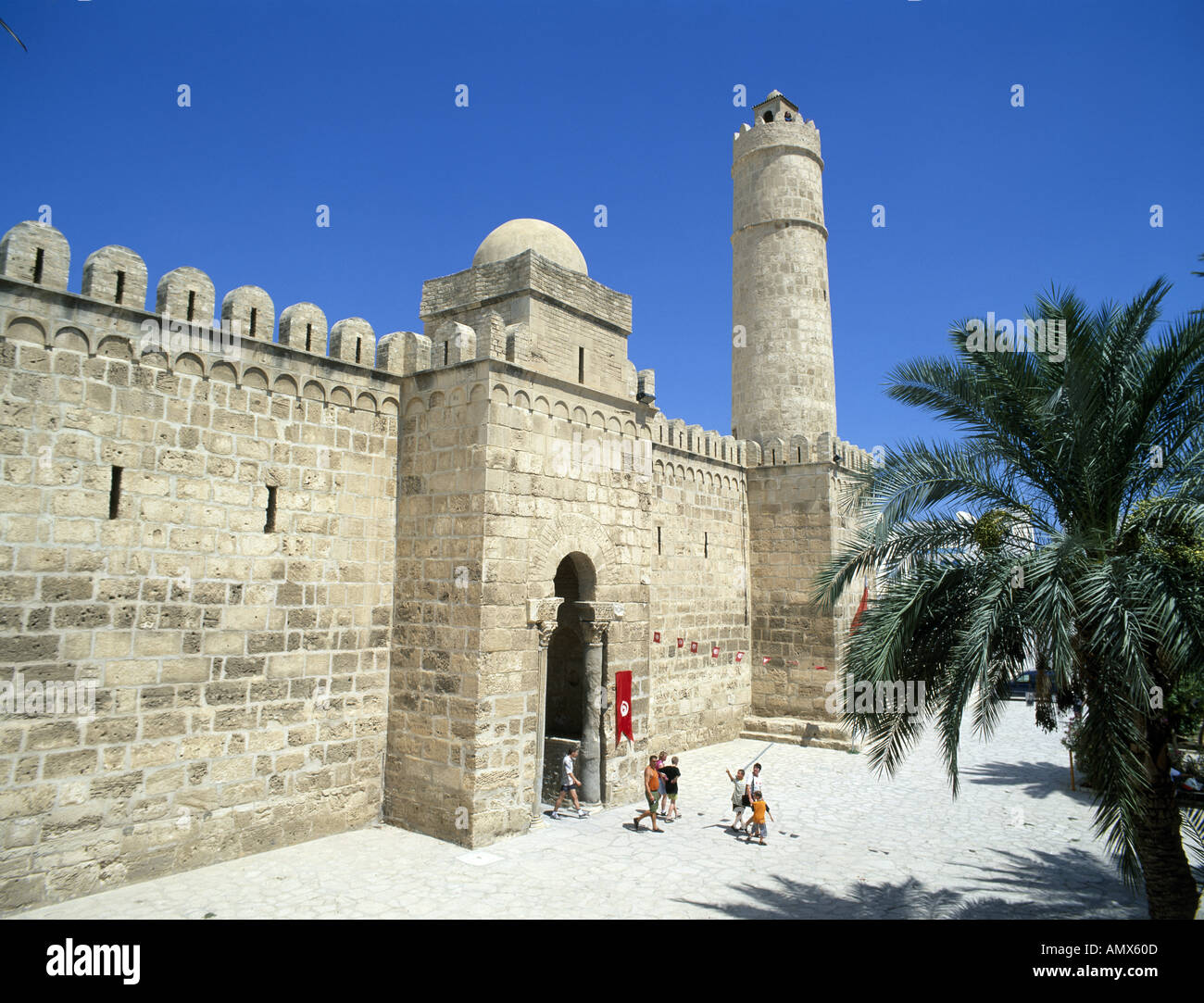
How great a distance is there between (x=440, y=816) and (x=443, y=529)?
10.9ft

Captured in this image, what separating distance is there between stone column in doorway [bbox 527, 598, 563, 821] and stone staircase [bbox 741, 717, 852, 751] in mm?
8391

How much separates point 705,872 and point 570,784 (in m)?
2.50

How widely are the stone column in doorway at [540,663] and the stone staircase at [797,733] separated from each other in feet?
27.5

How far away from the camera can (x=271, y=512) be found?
28.2 ft

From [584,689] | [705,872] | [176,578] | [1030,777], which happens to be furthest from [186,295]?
[1030,777]

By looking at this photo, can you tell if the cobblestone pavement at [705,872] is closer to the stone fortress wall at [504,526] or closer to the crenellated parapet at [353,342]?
the stone fortress wall at [504,526]

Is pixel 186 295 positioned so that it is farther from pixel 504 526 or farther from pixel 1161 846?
pixel 1161 846

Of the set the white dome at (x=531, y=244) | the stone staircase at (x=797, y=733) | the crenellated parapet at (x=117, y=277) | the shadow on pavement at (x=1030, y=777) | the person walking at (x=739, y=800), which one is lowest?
the shadow on pavement at (x=1030, y=777)

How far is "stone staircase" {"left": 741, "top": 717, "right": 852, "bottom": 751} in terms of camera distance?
619 inches

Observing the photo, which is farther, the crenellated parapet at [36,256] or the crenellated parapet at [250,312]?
the crenellated parapet at [250,312]

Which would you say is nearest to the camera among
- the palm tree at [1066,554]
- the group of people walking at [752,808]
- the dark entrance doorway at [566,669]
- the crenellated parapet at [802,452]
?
the palm tree at [1066,554]

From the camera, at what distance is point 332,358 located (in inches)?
362

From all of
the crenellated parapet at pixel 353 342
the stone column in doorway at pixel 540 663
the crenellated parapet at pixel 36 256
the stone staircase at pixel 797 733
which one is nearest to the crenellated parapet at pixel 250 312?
the crenellated parapet at pixel 353 342

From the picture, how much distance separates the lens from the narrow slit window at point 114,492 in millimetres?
7326
